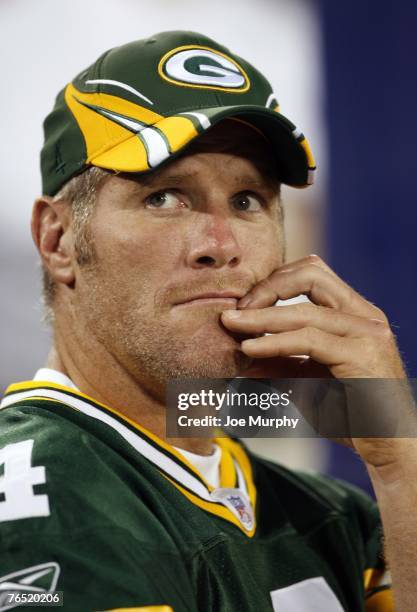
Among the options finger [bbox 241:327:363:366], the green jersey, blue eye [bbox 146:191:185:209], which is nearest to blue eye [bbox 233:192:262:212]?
blue eye [bbox 146:191:185:209]

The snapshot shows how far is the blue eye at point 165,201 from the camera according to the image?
1.24 metres

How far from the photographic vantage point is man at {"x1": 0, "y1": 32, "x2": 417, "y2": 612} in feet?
3.72

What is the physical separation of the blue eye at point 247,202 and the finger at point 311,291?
0.12m

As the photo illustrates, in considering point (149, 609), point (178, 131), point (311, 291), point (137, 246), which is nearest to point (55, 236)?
point (137, 246)

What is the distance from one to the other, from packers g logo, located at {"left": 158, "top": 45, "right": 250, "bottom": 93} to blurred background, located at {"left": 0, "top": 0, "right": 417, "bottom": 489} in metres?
1.60

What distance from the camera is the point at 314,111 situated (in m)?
3.20

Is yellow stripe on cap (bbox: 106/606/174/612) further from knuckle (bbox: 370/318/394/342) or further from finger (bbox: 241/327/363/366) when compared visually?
Result: knuckle (bbox: 370/318/394/342)

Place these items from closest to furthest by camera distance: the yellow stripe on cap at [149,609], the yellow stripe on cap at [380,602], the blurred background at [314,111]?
the yellow stripe on cap at [149,609], the yellow stripe on cap at [380,602], the blurred background at [314,111]

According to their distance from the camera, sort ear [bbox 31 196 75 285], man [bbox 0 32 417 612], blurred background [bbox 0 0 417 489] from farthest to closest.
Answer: blurred background [bbox 0 0 417 489]
ear [bbox 31 196 75 285]
man [bbox 0 32 417 612]

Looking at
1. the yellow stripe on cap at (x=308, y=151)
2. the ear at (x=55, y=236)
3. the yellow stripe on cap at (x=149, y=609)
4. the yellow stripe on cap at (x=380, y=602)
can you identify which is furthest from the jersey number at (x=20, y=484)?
the yellow stripe on cap at (x=380, y=602)

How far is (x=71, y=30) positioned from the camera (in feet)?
11.3

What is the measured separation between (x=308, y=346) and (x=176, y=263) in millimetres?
234

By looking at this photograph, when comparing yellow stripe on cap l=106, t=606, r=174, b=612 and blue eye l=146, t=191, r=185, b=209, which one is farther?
blue eye l=146, t=191, r=185, b=209

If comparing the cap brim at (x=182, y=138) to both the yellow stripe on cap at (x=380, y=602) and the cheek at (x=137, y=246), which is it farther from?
the yellow stripe on cap at (x=380, y=602)
